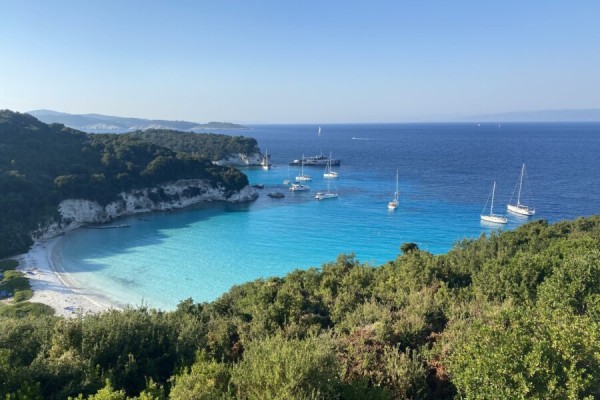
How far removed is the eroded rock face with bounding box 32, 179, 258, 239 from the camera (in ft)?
166

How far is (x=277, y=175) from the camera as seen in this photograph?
3782 inches

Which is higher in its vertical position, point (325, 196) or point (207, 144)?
point (207, 144)

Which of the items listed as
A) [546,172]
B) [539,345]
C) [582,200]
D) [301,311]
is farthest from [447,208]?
[539,345]

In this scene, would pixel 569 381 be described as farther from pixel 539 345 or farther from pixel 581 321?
pixel 581 321

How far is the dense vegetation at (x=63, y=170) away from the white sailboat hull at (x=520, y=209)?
44158 mm

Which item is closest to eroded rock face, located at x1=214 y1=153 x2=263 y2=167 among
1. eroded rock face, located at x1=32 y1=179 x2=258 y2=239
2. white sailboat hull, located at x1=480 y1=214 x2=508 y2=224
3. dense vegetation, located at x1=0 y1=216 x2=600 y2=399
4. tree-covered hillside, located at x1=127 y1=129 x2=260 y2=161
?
tree-covered hillside, located at x1=127 y1=129 x2=260 y2=161

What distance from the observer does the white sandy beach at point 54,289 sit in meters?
29.8

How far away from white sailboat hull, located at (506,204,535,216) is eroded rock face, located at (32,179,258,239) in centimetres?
4206

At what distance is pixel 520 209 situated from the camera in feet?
183

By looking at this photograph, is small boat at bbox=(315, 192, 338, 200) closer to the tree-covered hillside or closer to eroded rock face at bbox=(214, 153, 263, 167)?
eroded rock face at bbox=(214, 153, 263, 167)

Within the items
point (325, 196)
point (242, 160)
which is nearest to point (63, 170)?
point (325, 196)

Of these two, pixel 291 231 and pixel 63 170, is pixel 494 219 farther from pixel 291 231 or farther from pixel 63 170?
pixel 63 170

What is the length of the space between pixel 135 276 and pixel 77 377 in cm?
2859

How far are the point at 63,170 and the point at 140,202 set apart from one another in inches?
459
